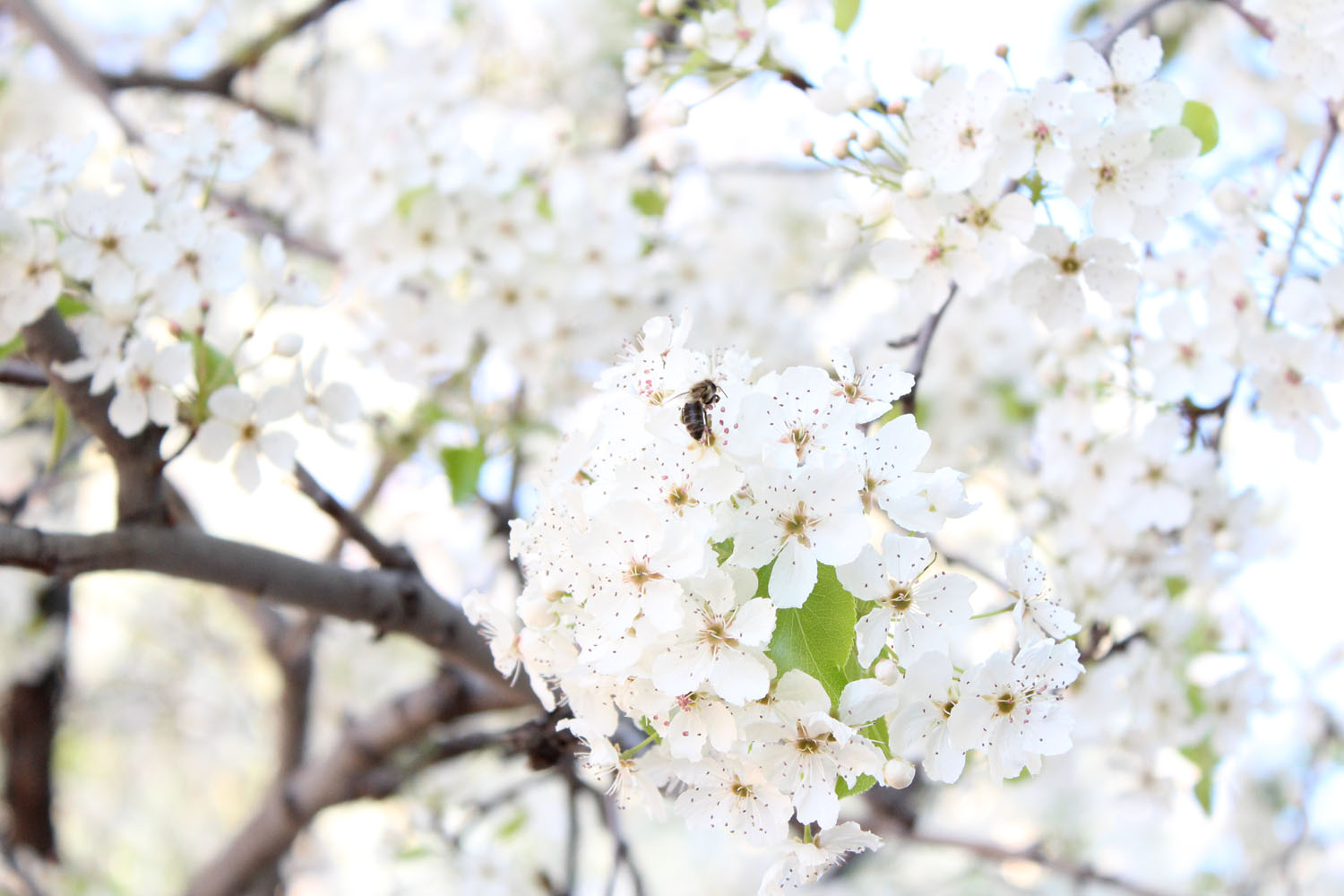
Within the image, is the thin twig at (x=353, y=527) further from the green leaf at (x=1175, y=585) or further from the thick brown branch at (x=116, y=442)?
the green leaf at (x=1175, y=585)

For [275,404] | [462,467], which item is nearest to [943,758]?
[275,404]

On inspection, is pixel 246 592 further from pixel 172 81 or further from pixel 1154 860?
pixel 1154 860

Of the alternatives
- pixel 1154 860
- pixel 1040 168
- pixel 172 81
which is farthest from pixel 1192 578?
pixel 1154 860

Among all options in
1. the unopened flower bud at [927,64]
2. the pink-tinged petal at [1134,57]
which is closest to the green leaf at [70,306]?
the unopened flower bud at [927,64]

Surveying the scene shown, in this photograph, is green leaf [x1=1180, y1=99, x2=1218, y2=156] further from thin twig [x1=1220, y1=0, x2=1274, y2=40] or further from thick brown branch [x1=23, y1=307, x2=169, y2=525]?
thick brown branch [x1=23, y1=307, x2=169, y2=525]

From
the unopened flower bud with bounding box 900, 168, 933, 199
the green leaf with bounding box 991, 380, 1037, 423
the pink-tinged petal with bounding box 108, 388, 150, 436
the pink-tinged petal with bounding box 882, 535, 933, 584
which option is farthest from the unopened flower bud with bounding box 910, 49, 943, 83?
the green leaf with bounding box 991, 380, 1037, 423
